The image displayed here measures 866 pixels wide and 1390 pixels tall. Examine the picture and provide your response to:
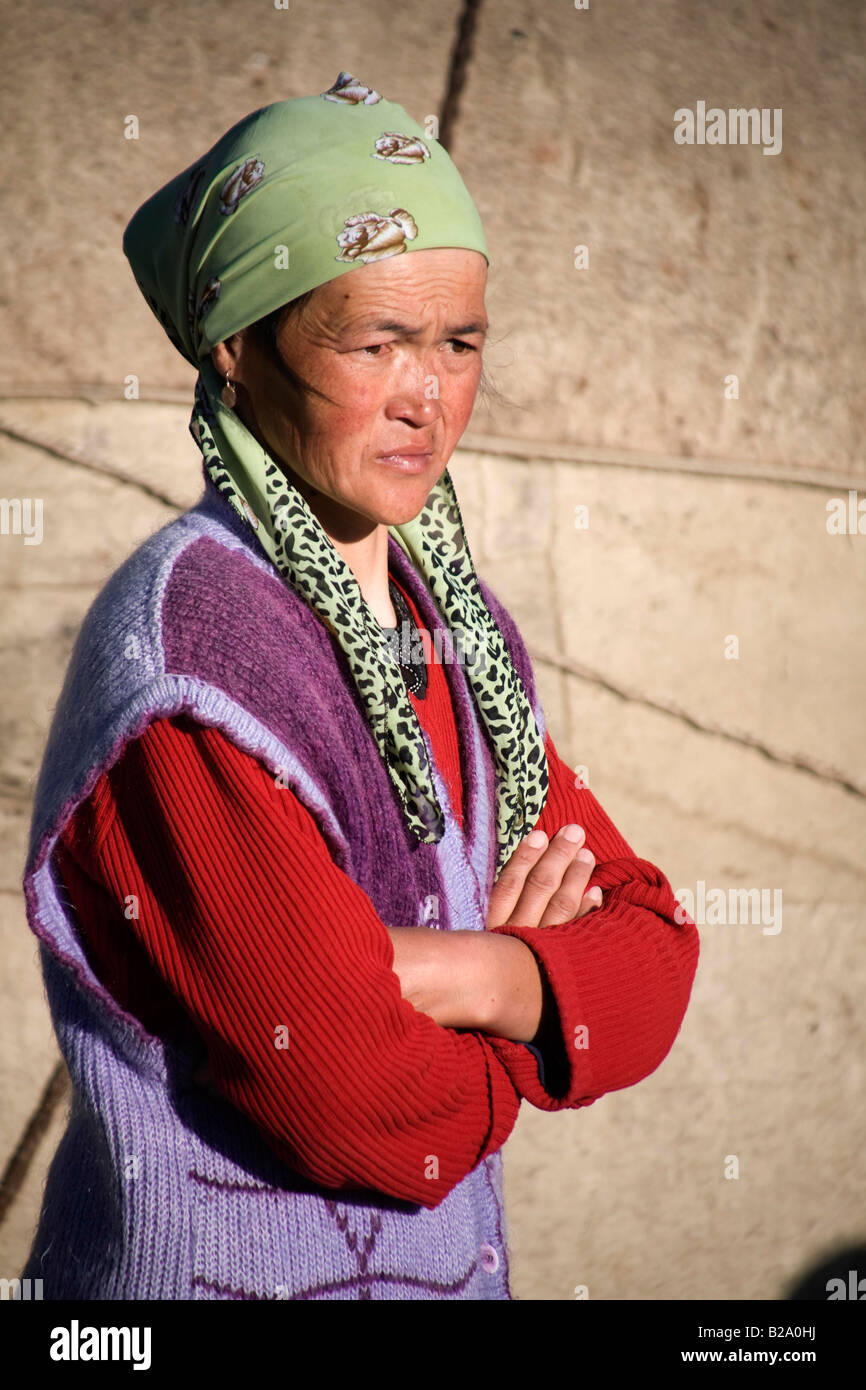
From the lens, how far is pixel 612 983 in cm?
129

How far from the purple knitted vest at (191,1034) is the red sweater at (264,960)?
0.09 ft

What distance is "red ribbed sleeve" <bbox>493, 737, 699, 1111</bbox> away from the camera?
1236 mm

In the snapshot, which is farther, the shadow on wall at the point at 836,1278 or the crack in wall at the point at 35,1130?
the shadow on wall at the point at 836,1278

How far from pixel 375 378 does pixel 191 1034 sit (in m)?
0.62

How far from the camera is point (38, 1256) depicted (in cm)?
127

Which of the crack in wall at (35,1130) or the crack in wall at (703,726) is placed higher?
the crack in wall at (703,726)

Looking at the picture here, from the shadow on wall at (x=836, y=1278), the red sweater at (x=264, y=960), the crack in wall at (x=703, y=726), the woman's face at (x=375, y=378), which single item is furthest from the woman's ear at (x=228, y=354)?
the shadow on wall at (x=836, y=1278)

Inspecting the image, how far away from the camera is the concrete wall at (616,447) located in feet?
7.37

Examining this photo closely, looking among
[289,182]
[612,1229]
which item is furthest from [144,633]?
[612,1229]

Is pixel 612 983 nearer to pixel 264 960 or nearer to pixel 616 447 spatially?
pixel 264 960

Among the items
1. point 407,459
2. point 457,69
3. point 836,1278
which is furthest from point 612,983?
point 836,1278

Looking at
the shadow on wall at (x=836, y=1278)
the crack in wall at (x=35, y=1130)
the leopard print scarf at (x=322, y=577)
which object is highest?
the leopard print scarf at (x=322, y=577)

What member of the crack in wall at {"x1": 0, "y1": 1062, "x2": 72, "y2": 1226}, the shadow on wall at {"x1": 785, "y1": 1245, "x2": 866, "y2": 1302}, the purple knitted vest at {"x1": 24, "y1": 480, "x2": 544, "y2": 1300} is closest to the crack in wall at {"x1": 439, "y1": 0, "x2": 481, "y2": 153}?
the purple knitted vest at {"x1": 24, "y1": 480, "x2": 544, "y2": 1300}

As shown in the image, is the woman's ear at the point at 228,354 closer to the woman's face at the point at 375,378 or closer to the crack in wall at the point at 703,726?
the woman's face at the point at 375,378
